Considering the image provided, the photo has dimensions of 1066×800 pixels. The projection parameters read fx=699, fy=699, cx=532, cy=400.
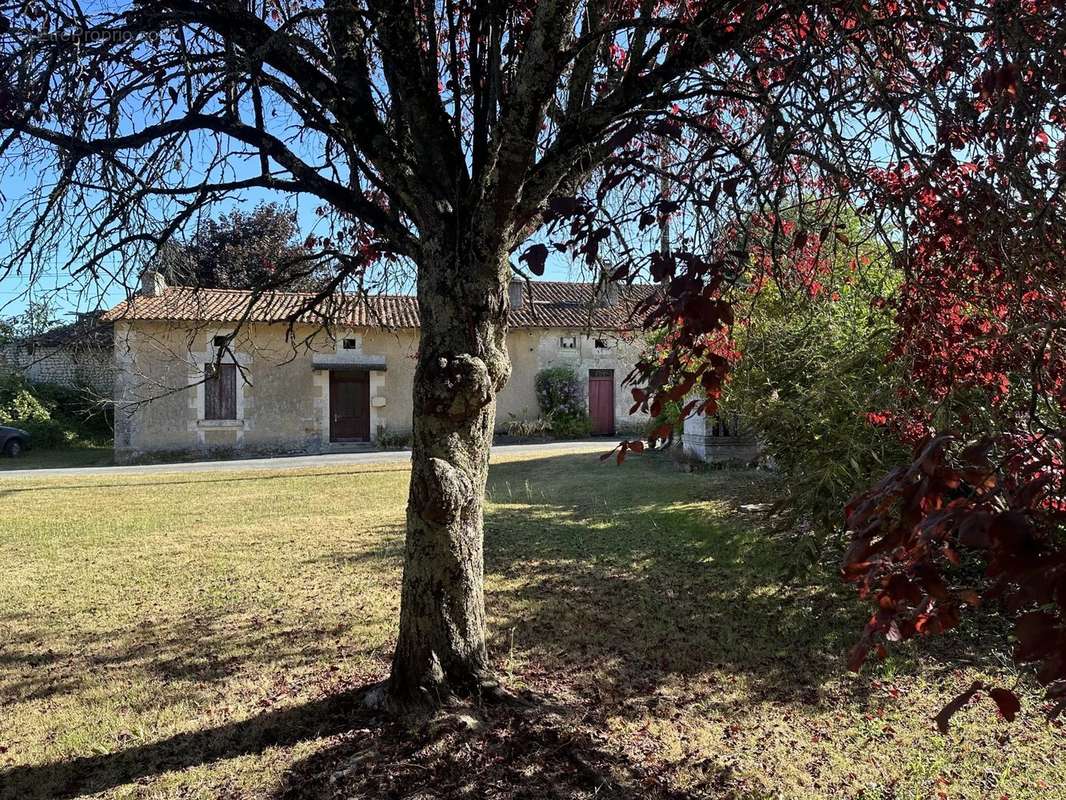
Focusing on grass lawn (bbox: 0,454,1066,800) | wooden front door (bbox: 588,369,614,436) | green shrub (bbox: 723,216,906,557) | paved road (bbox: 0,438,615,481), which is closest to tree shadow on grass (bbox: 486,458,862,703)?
grass lawn (bbox: 0,454,1066,800)

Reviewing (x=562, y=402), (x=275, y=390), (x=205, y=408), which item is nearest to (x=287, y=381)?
(x=275, y=390)

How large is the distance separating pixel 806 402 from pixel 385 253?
3.45 metres

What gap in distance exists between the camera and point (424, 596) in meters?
3.39

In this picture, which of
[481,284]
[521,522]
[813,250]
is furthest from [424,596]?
[521,522]

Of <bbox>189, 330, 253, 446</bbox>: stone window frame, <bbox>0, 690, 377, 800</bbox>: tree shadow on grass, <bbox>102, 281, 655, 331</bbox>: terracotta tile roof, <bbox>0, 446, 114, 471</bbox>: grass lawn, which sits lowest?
<bbox>0, 690, 377, 800</bbox>: tree shadow on grass

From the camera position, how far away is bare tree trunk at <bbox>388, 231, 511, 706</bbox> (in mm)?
3273

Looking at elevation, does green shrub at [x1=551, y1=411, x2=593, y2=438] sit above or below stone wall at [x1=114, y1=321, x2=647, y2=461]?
below

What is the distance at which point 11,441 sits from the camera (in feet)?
64.4

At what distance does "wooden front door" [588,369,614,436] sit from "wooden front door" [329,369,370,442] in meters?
7.30

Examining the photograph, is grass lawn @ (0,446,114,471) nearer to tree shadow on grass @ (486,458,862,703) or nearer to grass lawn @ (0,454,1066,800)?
grass lawn @ (0,454,1066,800)

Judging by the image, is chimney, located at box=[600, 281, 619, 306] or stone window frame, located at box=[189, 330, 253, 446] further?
stone window frame, located at box=[189, 330, 253, 446]

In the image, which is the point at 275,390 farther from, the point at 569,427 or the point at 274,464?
the point at 569,427

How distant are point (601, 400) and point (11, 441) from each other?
17462mm

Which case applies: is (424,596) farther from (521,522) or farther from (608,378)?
(608,378)
